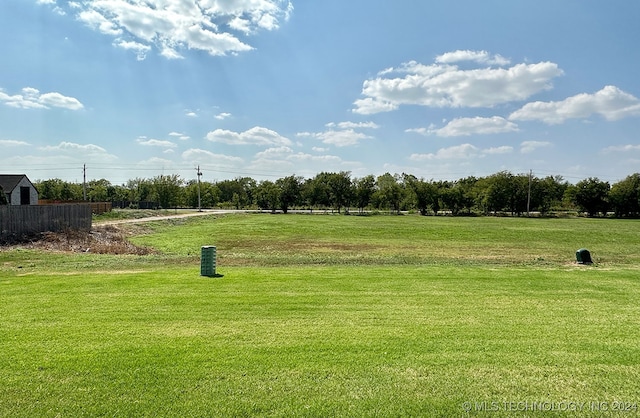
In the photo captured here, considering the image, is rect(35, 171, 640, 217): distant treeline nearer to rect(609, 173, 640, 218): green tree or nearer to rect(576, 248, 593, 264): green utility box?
rect(609, 173, 640, 218): green tree

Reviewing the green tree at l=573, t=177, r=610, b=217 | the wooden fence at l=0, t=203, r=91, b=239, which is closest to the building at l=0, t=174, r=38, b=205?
the wooden fence at l=0, t=203, r=91, b=239

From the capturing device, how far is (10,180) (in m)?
50.8

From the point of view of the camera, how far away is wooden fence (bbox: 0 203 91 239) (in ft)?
71.5

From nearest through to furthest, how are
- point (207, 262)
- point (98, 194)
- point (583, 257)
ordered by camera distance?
point (207, 262) → point (583, 257) → point (98, 194)

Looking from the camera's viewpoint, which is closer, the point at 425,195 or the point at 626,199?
the point at 626,199

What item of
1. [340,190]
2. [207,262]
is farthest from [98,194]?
[207,262]

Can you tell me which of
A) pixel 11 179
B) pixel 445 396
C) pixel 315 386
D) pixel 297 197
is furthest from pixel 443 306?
pixel 297 197

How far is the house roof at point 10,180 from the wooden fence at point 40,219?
96.0 feet

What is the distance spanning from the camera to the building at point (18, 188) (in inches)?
1933

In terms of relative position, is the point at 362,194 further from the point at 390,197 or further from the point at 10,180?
the point at 10,180

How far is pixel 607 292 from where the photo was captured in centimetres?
1034

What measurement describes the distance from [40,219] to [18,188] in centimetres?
3482

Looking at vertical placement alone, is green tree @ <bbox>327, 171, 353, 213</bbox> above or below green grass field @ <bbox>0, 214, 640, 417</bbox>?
above

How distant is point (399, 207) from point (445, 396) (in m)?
101
